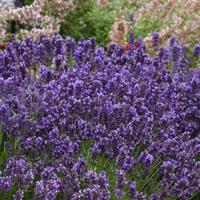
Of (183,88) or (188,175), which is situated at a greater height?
(183,88)

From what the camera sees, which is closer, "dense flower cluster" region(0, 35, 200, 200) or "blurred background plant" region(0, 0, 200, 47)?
"dense flower cluster" region(0, 35, 200, 200)

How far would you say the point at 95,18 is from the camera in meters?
6.95

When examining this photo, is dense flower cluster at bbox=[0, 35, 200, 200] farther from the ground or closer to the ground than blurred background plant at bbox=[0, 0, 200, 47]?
closer to the ground

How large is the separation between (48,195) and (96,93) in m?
1.12

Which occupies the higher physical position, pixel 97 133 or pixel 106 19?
pixel 106 19

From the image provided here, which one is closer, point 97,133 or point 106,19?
point 97,133

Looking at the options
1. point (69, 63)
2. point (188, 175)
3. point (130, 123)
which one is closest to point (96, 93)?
point (130, 123)

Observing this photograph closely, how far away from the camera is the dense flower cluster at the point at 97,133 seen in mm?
2723

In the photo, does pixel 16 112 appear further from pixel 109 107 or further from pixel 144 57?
pixel 144 57

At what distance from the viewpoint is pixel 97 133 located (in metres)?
3.04

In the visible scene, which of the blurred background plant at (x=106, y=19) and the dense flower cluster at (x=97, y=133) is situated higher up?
the blurred background plant at (x=106, y=19)

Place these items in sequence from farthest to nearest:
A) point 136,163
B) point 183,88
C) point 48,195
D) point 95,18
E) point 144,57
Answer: point 95,18 → point 144,57 → point 183,88 → point 136,163 → point 48,195

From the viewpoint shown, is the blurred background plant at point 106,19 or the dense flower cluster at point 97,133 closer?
the dense flower cluster at point 97,133

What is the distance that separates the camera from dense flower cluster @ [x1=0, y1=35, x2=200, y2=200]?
2.72 meters
